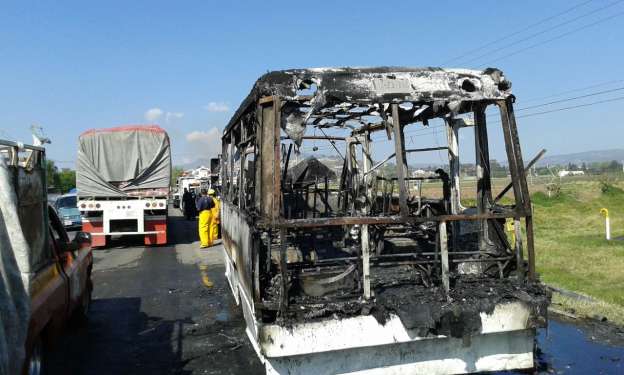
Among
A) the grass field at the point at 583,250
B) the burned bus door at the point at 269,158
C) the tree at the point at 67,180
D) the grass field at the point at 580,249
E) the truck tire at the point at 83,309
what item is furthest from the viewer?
the tree at the point at 67,180

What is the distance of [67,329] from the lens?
6.44 metres

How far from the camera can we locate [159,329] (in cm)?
639

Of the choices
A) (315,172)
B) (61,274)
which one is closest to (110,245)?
(315,172)

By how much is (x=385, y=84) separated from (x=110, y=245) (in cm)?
1290

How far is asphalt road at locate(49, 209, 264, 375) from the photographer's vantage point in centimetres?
519

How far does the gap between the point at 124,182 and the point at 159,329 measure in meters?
Answer: 8.88

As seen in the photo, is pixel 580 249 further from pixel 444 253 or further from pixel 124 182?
pixel 124 182

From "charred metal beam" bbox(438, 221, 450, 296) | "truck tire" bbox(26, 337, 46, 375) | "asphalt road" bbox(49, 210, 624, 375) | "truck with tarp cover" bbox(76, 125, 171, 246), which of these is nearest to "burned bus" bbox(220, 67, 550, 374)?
"charred metal beam" bbox(438, 221, 450, 296)

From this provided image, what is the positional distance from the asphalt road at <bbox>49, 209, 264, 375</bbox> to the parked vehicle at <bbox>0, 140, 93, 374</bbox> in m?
0.52

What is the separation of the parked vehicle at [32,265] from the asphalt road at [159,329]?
52 centimetres

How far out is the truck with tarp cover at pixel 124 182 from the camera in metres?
14.1

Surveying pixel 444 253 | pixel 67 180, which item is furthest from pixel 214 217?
pixel 67 180

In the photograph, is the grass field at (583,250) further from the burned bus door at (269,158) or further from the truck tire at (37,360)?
the truck tire at (37,360)

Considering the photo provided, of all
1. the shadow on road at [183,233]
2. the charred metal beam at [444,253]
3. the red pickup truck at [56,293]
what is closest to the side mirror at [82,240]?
the red pickup truck at [56,293]
